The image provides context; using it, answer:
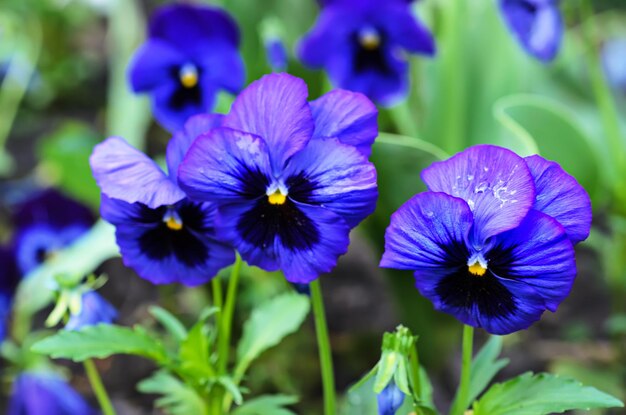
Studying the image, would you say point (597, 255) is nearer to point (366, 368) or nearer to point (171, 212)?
point (366, 368)

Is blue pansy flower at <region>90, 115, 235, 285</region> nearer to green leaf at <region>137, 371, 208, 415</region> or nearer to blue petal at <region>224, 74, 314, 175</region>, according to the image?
blue petal at <region>224, 74, 314, 175</region>

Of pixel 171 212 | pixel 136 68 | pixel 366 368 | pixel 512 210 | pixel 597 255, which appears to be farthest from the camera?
pixel 597 255

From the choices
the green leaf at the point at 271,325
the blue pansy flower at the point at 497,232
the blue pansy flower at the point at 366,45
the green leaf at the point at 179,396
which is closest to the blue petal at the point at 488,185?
the blue pansy flower at the point at 497,232

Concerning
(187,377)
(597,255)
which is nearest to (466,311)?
(187,377)

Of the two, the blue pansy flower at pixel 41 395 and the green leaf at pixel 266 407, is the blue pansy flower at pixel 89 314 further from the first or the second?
the blue pansy flower at pixel 41 395

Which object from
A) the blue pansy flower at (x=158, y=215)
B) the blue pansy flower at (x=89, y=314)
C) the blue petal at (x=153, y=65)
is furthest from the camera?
the blue petal at (x=153, y=65)

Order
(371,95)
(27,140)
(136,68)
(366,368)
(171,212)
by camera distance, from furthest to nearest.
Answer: (27,140) → (366,368) → (371,95) → (136,68) → (171,212)

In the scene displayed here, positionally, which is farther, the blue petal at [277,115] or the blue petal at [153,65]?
the blue petal at [153,65]

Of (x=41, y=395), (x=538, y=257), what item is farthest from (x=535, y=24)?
(x=41, y=395)
